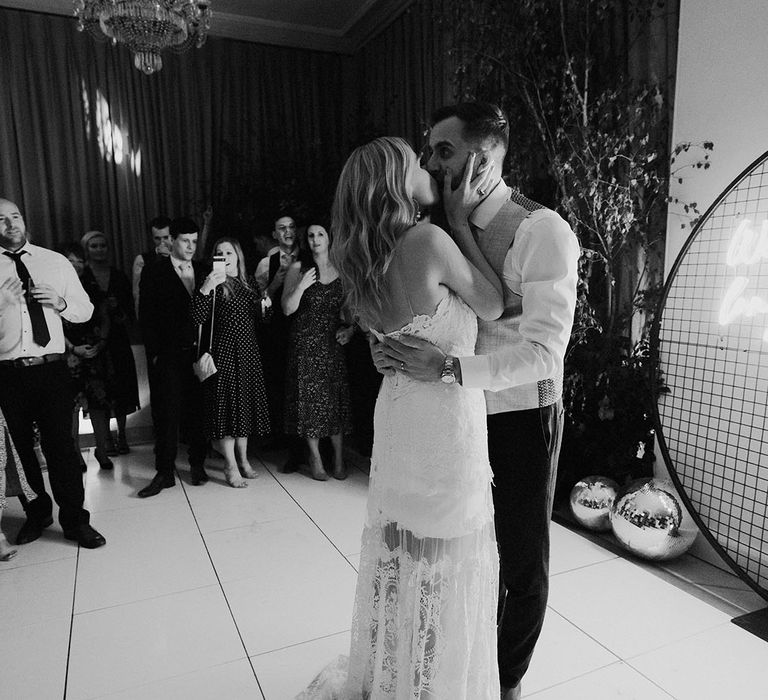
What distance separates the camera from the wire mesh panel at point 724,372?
2.25 meters

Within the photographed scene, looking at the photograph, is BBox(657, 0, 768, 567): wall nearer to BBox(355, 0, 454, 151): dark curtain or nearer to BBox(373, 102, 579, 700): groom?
BBox(373, 102, 579, 700): groom

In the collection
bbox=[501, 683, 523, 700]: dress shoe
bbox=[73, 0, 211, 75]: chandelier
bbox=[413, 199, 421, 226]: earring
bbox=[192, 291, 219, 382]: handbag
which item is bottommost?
bbox=[501, 683, 523, 700]: dress shoe

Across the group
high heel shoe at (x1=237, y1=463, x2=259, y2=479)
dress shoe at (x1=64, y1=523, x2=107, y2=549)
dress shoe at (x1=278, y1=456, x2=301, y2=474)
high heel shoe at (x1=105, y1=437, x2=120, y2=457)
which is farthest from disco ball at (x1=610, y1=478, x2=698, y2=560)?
high heel shoe at (x1=105, y1=437, x2=120, y2=457)

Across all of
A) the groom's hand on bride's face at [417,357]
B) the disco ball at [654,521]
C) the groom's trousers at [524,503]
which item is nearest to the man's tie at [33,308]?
the groom's hand on bride's face at [417,357]

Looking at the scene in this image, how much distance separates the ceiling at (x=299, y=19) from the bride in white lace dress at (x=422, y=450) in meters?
3.98

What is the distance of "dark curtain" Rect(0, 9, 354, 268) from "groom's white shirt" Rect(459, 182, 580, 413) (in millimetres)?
3551

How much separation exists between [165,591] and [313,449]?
1.42m

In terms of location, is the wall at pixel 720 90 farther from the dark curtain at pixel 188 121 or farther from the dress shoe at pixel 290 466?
the dress shoe at pixel 290 466

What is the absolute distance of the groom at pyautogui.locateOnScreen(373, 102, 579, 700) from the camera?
1334 millimetres

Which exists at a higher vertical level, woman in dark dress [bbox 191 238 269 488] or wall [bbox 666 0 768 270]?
wall [bbox 666 0 768 270]

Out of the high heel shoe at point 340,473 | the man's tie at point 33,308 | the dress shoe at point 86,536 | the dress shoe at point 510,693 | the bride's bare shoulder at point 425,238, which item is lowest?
the high heel shoe at point 340,473

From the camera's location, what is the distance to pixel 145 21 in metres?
3.01

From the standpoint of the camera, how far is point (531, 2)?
8.84 ft

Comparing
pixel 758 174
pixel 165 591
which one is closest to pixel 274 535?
pixel 165 591
